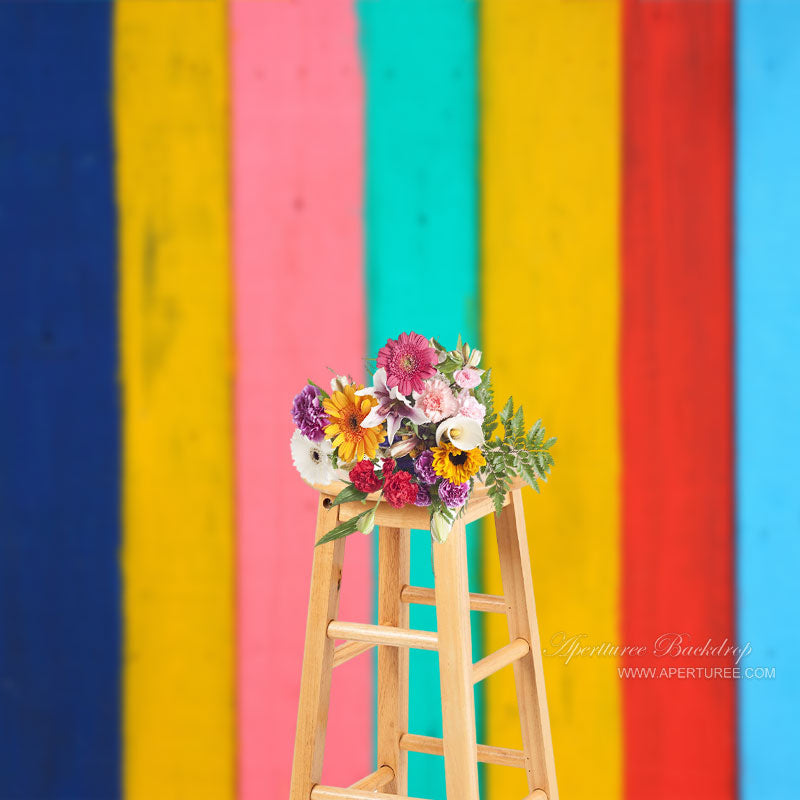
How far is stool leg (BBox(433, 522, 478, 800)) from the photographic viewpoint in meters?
1.43

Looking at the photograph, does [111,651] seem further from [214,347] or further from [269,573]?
[214,347]

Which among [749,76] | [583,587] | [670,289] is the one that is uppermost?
[749,76]

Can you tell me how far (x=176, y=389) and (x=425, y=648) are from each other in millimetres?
995

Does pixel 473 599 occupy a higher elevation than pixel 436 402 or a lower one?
lower

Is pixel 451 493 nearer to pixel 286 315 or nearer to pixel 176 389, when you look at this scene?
pixel 286 315

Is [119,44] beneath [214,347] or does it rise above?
Result: above

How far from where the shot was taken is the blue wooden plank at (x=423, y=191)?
6.73 feet

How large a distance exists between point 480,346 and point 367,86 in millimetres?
629

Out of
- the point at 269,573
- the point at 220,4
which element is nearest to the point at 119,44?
the point at 220,4

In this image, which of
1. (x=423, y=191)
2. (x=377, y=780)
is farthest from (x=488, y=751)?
(x=423, y=191)

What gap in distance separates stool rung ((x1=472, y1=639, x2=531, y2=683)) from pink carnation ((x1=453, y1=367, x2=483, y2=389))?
1.46 ft

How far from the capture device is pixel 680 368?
2.00 m

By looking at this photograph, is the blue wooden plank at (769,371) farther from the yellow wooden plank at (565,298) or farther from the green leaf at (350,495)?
the green leaf at (350,495)

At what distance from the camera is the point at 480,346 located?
206 cm
